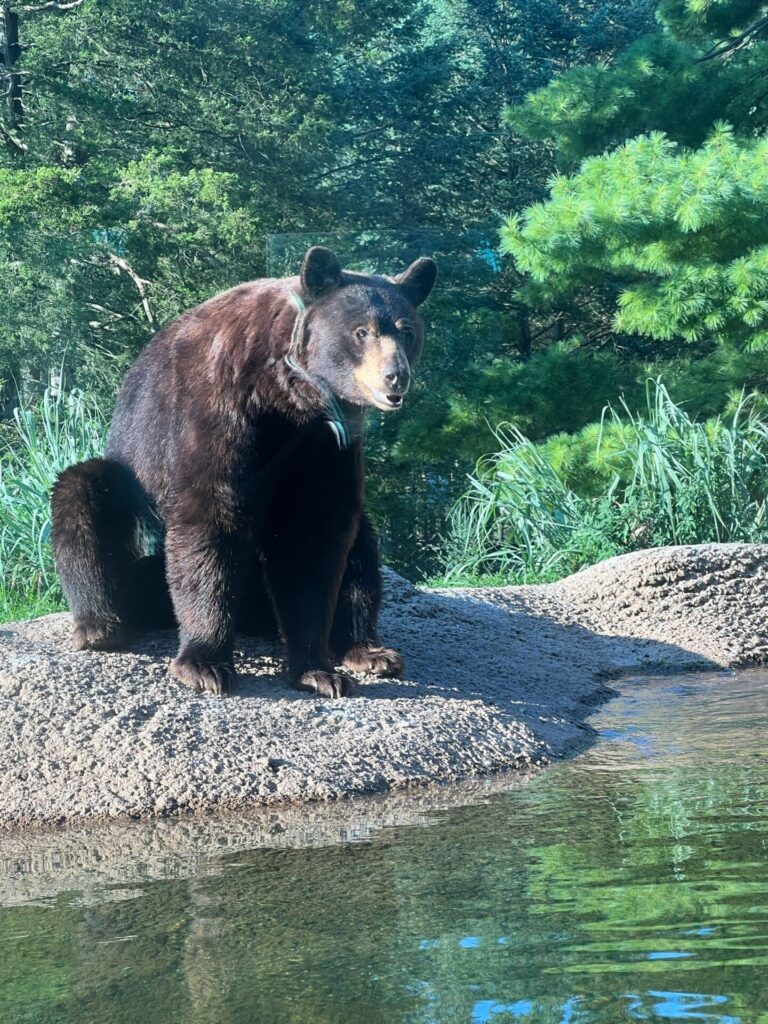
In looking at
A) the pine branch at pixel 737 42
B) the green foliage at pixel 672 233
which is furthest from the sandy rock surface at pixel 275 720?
the pine branch at pixel 737 42

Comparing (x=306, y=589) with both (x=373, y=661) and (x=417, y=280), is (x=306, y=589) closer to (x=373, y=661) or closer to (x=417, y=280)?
(x=373, y=661)

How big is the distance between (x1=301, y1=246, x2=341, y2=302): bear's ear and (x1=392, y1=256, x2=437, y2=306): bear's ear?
1.00ft

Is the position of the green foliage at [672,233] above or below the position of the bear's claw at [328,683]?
above

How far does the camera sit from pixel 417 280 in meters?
4.91

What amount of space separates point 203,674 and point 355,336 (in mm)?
1256

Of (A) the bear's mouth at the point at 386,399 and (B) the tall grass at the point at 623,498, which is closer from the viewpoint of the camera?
(A) the bear's mouth at the point at 386,399

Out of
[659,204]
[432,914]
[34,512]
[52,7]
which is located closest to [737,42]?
[659,204]

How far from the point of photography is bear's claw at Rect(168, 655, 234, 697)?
4562 mm

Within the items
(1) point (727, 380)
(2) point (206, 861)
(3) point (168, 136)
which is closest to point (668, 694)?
(2) point (206, 861)

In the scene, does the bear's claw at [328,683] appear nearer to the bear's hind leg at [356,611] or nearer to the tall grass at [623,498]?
the bear's hind leg at [356,611]

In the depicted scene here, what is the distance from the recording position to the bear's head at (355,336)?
4.46 metres

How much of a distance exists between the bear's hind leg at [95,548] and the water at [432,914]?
138cm

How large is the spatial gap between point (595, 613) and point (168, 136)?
546 inches

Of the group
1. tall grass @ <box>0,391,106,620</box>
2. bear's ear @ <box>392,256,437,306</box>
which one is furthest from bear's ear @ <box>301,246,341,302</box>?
tall grass @ <box>0,391,106,620</box>
